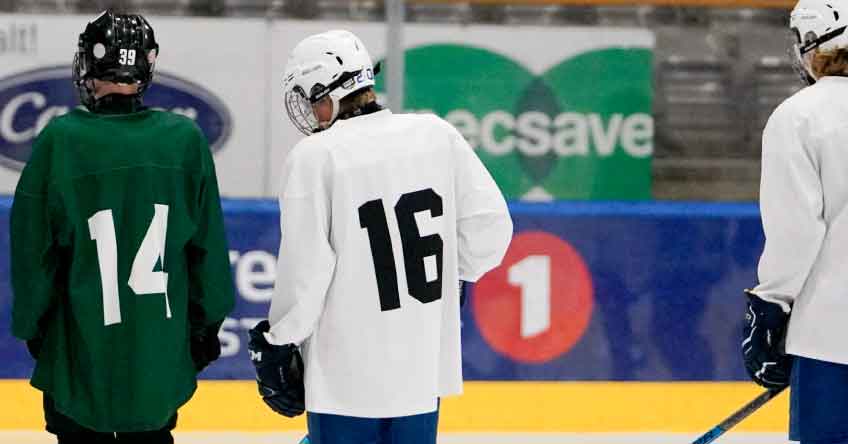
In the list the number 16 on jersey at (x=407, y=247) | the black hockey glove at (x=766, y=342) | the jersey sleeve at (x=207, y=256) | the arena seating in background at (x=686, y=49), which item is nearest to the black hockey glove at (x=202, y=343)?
the jersey sleeve at (x=207, y=256)

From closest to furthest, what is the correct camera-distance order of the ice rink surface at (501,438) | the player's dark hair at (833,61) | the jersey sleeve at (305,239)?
the jersey sleeve at (305,239) < the player's dark hair at (833,61) < the ice rink surface at (501,438)

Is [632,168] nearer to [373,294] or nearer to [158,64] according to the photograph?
[158,64]

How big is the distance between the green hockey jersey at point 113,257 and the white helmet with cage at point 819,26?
1279 millimetres

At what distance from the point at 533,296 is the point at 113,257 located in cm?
243

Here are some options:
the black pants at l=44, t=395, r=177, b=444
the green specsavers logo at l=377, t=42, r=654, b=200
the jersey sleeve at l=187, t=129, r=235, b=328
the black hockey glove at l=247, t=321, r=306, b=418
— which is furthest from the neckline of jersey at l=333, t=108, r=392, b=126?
the green specsavers logo at l=377, t=42, r=654, b=200

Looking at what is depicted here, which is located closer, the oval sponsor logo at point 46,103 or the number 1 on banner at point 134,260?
the number 1 on banner at point 134,260

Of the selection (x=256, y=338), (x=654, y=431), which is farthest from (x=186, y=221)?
(x=654, y=431)

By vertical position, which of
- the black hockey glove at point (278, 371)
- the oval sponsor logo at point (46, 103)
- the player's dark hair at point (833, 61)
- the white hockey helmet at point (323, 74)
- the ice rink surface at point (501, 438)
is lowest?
the ice rink surface at point (501, 438)

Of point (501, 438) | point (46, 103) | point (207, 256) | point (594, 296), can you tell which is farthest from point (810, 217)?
point (46, 103)

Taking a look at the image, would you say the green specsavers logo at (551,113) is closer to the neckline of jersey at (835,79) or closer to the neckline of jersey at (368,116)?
the neckline of jersey at (835,79)

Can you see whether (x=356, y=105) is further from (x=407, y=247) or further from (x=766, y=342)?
(x=766, y=342)

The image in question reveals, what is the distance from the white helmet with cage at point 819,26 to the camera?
3188mm

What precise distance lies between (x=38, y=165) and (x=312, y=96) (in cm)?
56

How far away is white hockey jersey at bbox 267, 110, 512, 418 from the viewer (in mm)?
2893
